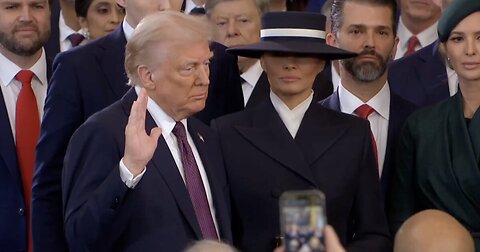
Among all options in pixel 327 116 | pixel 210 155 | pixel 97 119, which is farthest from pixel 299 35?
pixel 97 119

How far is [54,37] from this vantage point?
278 inches

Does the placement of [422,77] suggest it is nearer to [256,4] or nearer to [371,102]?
[371,102]

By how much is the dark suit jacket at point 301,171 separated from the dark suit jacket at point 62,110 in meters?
0.47

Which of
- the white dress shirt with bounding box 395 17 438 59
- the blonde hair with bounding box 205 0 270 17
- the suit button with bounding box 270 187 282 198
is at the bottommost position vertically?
the suit button with bounding box 270 187 282 198

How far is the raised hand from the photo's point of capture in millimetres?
3850

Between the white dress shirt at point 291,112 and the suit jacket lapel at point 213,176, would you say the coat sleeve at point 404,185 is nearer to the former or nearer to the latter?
the white dress shirt at point 291,112

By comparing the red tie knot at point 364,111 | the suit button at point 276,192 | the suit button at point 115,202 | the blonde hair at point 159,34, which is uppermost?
the blonde hair at point 159,34

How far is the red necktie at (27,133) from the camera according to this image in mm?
5277

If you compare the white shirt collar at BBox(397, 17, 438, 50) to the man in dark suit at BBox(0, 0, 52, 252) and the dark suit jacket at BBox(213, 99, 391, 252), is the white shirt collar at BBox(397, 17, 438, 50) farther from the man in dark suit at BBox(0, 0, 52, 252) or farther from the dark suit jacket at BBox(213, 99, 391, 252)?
the dark suit jacket at BBox(213, 99, 391, 252)

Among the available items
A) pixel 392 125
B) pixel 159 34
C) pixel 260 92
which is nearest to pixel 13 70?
pixel 260 92

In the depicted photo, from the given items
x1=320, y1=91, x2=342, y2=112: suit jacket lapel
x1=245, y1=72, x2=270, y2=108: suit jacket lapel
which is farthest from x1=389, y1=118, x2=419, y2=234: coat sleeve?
x1=245, y1=72, x2=270, y2=108: suit jacket lapel

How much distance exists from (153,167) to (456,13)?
1.47 m

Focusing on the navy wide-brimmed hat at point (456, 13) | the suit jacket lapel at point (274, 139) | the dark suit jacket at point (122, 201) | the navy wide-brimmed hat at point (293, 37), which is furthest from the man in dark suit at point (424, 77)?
the dark suit jacket at point (122, 201)

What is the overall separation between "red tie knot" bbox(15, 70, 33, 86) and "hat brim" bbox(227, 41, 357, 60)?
1168 millimetres
